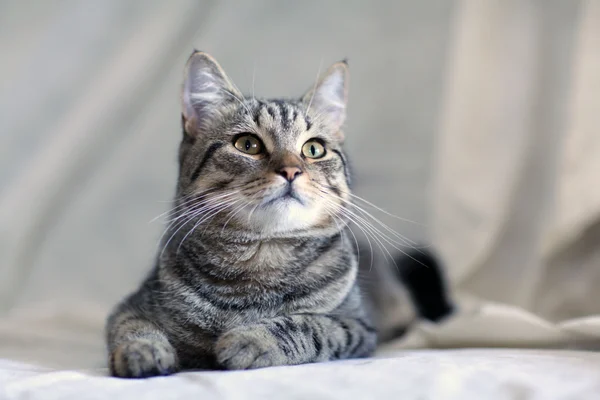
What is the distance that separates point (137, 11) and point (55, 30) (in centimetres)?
26

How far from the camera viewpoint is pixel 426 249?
1.86 meters

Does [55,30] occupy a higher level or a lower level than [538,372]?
higher

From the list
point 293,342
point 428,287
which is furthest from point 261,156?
point 428,287

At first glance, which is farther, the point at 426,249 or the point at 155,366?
the point at 426,249

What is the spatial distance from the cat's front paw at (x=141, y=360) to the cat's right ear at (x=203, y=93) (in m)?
0.49

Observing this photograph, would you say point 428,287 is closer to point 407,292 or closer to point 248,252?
point 407,292

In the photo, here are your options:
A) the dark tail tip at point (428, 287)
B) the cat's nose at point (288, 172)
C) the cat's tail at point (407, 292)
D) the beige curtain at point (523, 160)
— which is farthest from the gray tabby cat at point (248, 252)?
the beige curtain at point (523, 160)

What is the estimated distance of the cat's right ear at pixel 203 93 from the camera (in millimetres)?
1266

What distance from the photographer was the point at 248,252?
118 centimetres

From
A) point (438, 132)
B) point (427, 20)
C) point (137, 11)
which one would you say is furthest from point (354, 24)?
point (137, 11)

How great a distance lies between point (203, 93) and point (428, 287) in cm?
93

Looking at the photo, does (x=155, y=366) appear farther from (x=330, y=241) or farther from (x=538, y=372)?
(x=538, y=372)

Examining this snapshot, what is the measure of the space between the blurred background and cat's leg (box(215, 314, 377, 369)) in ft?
2.43

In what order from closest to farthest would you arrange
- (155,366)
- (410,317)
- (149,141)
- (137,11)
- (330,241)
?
1. (155,366)
2. (330,241)
3. (410,317)
4. (137,11)
5. (149,141)
